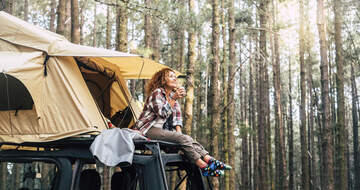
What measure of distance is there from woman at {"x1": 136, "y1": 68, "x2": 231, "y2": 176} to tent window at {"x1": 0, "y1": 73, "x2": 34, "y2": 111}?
1396 millimetres

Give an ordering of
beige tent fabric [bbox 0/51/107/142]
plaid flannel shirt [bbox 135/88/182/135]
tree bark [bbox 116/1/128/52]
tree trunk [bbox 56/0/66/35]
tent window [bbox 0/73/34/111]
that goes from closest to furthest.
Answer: beige tent fabric [bbox 0/51/107/142] < plaid flannel shirt [bbox 135/88/182/135] < tent window [bbox 0/73/34/111] < tree bark [bbox 116/1/128/52] < tree trunk [bbox 56/0/66/35]

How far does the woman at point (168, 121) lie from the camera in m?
3.80

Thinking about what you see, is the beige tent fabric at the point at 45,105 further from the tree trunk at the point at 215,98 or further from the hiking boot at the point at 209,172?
the tree trunk at the point at 215,98

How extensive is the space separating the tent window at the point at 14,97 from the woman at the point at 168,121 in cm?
140

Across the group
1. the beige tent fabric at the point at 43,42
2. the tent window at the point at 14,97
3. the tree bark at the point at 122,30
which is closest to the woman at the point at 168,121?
the beige tent fabric at the point at 43,42

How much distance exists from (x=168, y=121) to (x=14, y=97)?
1.96 m

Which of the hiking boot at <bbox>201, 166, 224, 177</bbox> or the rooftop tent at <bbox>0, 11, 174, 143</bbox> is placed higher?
the rooftop tent at <bbox>0, 11, 174, 143</bbox>

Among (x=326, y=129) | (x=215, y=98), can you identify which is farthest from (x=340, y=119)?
(x=215, y=98)

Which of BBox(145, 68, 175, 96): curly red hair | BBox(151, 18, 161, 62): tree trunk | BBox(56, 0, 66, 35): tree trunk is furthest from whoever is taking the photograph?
BBox(151, 18, 161, 62): tree trunk

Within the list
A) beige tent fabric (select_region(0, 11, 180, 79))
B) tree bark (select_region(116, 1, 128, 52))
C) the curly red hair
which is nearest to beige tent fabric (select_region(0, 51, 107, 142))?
beige tent fabric (select_region(0, 11, 180, 79))

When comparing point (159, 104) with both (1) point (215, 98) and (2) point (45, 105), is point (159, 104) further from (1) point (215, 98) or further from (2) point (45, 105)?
(1) point (215, 98)

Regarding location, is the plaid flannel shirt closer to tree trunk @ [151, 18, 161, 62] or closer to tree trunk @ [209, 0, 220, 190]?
tree trunk @ [209, 0, 220, 190]

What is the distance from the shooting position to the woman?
3.80 metres

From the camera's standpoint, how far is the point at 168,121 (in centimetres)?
471
